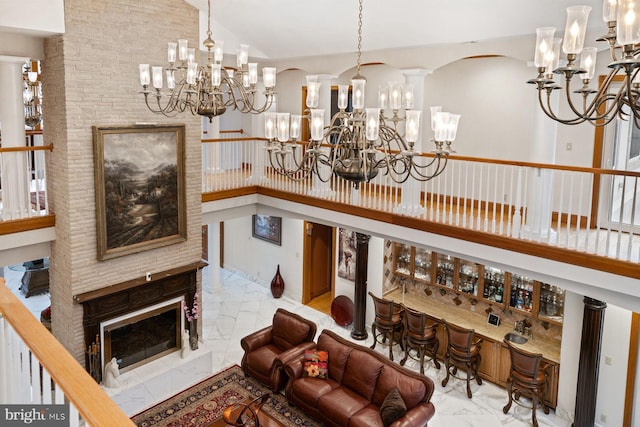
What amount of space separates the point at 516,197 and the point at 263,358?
4477 mm

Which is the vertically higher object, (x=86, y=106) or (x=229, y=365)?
(x=86, y=106)

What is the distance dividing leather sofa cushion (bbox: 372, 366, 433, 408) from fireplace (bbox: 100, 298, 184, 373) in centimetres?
366

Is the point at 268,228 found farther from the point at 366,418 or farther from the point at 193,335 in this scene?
the point at 366,418

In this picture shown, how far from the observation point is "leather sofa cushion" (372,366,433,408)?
6.55m

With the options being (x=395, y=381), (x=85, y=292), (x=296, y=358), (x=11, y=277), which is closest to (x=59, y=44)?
(x=85, y=292)

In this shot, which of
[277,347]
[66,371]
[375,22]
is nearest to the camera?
[66,371]

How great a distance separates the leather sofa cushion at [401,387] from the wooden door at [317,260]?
5010mm

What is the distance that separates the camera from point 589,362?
698 cm

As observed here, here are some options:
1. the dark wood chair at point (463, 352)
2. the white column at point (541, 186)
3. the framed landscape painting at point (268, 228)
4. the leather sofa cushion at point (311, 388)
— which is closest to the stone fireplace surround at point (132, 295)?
the leather sofa cushion at point (311, 388)

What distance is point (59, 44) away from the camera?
6.87 meters

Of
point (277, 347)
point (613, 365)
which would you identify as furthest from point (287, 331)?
point (613, 365)

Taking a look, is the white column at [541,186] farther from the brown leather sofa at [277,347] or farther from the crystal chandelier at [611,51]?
the crystal chandelier at [611,51]

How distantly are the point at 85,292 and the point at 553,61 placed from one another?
693 centimetres

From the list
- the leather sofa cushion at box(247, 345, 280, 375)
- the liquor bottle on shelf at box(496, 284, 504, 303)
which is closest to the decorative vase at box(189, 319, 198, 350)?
the leather sofa cushion at box(247, 345, 280, 375)
